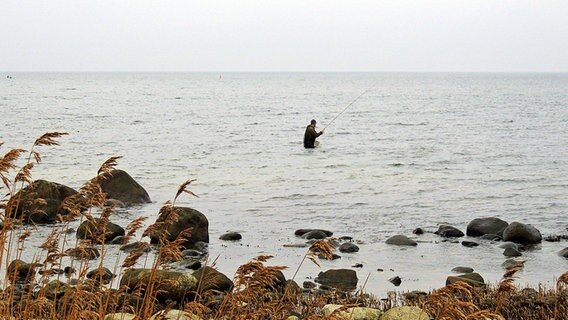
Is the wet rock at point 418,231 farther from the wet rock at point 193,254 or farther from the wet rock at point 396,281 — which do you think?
the wet rock at point 193,254

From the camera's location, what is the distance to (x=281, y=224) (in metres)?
20.8

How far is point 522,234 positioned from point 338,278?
646 cm

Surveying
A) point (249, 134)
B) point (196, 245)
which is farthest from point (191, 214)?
point (249, 134)

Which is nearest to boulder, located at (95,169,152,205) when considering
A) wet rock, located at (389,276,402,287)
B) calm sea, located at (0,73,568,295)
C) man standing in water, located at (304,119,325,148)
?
calm sea, located at (0,73,568,295)

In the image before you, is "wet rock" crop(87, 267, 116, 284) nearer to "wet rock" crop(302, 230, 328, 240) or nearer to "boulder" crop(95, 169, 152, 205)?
"wet rock" crop(302, 230, 328, 240)

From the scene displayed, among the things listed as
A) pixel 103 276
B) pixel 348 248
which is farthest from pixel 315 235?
pixel 103 276

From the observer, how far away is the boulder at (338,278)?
45.8 feet

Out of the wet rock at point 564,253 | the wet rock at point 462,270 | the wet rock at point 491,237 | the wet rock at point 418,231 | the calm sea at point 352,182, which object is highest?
the wet rock at point 462,270

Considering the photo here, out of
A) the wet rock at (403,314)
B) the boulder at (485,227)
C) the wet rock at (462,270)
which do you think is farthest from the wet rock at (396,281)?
the boulder at (485,227)

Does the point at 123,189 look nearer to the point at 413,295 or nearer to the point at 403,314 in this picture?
→ the point at 413,295

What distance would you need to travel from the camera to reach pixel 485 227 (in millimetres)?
19438

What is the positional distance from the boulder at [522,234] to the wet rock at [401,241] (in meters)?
2.46

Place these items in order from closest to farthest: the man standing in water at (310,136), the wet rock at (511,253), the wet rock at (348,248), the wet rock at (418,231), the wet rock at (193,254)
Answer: the wet rock at (193,254) < the wet rock at (511,253) < the wet rock at (348,248) < the wet rock at (418,231) < the man standing in water at (310,136)

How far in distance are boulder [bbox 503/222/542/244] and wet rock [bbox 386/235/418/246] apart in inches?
96.7
